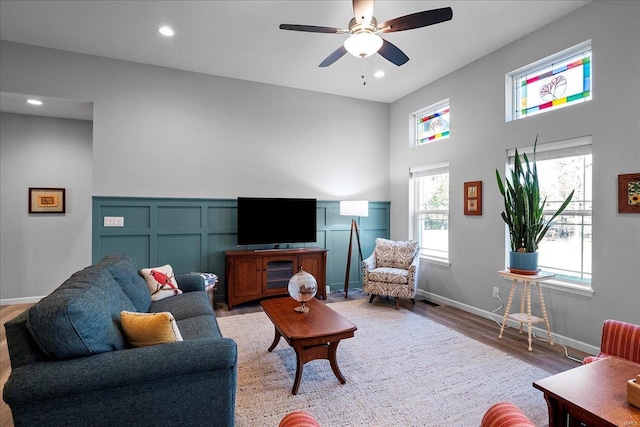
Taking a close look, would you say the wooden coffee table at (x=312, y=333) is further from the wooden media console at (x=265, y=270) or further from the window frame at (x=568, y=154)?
the window frame at (x=568, y=154)

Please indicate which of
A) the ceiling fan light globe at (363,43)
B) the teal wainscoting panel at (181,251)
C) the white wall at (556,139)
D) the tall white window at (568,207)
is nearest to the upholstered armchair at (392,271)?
the white wall at (556,139)

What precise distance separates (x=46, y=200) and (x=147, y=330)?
14.9 ft

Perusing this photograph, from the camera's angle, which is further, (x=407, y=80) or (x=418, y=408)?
(x=407, y=80)

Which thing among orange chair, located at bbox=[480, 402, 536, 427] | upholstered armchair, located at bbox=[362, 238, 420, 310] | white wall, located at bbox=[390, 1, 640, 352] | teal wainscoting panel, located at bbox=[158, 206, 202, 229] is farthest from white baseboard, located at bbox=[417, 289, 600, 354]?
teal wainscoting panel, located at bbox=[158, 206, 202, 229]

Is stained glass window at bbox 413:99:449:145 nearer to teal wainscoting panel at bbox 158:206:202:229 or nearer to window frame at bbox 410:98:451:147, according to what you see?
window frame at bbox 410:98:451:147

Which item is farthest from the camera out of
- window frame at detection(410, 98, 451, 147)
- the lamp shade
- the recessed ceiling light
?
the lamp shade

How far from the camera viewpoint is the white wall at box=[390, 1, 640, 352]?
2787mm

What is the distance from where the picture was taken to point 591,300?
9.92ft

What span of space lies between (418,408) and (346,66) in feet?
13.1

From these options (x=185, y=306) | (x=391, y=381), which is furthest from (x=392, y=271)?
(x=185, y=306)

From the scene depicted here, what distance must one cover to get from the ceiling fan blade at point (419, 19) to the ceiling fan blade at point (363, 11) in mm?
132

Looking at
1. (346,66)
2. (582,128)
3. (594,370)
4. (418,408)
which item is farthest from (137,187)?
(582,128)

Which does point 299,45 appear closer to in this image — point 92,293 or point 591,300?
point 92,293

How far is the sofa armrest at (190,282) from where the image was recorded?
3.31 meters
